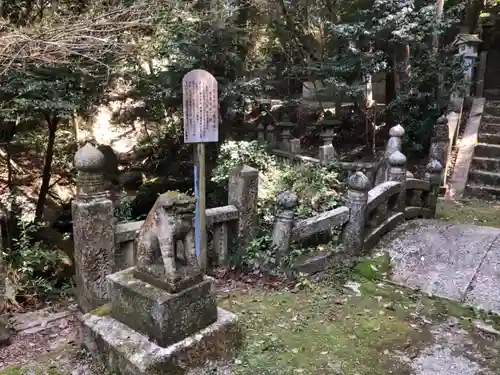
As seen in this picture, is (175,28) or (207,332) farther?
(175,28)

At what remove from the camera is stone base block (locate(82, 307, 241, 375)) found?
2734mm

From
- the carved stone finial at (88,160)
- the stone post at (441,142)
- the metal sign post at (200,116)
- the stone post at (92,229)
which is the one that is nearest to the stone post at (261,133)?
the stone post at (441,142)

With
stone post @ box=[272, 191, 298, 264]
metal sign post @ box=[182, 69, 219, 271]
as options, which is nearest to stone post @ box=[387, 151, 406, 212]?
stone post @ box=[272, 191, 298, 264]

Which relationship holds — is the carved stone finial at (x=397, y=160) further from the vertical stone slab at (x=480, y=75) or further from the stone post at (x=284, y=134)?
the vertical stone slab at (x=480, y=75)

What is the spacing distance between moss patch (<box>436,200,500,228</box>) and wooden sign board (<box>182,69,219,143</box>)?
4793 millimetres

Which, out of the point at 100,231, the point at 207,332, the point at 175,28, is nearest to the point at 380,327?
the point at 207,332

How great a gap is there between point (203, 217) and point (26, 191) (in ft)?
24.2

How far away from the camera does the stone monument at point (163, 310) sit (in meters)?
2.78

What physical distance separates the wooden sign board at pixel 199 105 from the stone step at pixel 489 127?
870 cm

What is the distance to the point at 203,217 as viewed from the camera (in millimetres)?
4426

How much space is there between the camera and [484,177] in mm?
9305

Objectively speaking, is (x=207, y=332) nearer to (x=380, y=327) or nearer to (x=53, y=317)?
(x=380, y=327)

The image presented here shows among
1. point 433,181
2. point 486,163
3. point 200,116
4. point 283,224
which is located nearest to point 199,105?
point 200,116

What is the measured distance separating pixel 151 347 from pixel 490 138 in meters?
9.97
